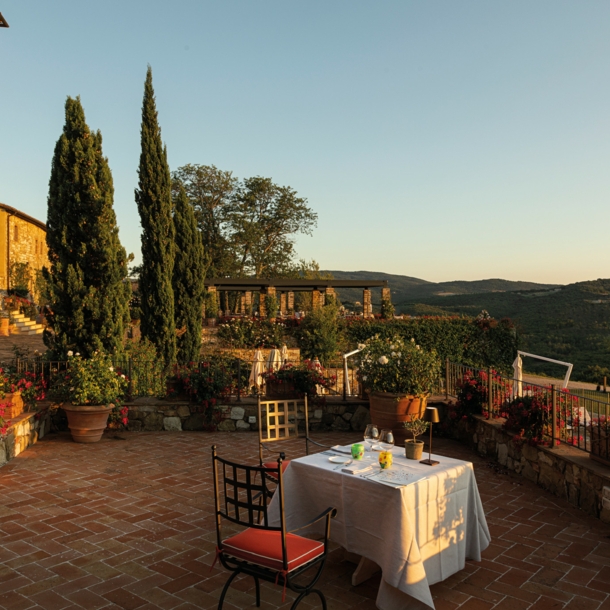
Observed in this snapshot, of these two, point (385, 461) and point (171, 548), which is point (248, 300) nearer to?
point (171, 548)

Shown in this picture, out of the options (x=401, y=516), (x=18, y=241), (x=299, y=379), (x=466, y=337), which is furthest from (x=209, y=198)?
(x=401, y=516)

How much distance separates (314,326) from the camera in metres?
21.1

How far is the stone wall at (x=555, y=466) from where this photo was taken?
191 inches

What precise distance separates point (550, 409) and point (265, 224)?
31756 millimetres

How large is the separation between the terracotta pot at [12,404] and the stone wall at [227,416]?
63.7 inches

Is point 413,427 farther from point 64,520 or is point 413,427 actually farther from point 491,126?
point 491,126

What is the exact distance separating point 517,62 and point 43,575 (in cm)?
1090

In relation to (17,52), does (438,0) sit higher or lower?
higher

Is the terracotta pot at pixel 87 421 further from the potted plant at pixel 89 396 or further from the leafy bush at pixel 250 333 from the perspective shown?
the leafy bush at pixel 250 333

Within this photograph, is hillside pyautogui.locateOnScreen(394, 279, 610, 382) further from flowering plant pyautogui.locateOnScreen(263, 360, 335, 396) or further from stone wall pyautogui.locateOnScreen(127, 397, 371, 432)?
flowering plant pyautogui.locateOnScreen(263, 360, 335, 396)

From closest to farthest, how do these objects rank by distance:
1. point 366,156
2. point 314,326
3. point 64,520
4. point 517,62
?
point 64,520, point 517,62, point 366,156, point 314,326

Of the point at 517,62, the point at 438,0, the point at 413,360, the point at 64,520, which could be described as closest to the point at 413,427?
the point at 413,360

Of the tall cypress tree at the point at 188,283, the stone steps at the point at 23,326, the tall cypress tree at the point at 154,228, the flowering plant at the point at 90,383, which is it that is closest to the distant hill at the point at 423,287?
the stone steps at the point at 23,326

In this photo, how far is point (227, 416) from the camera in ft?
28.8
